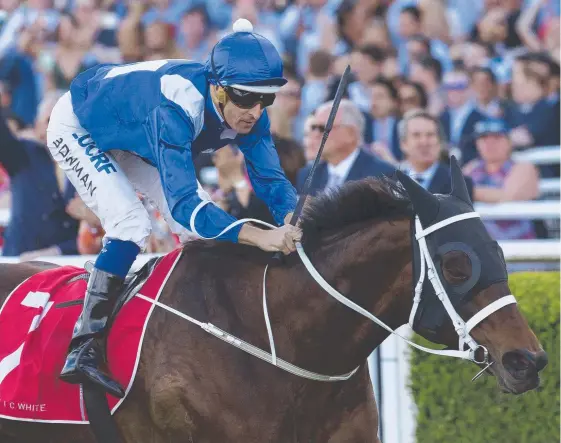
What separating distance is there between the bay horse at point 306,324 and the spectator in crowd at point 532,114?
4.46 meters

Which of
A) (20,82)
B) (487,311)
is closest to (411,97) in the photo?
(20,82)

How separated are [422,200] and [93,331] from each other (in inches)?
50.3

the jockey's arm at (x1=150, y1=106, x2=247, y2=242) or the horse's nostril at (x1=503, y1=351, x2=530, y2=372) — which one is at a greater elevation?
the jockey's arm at (x1=150, y1=106, x2=247, y2=242)

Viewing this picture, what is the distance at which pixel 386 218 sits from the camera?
12.3 ft

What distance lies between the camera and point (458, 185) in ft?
12.3

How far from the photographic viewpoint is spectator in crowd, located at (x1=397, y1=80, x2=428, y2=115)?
27.5ft

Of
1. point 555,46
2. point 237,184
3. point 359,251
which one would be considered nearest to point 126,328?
point 359,251

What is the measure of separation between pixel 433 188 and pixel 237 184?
1185mm

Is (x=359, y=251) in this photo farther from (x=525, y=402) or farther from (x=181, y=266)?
(x=525, y=402)

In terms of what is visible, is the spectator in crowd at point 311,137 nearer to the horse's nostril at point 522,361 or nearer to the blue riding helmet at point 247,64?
the blue riding helmet at point 247,64

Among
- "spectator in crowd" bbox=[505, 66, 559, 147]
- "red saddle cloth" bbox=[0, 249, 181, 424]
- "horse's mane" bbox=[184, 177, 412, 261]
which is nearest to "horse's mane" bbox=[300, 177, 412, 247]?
"horse's mane" bbox=[184, 177, 412, 261]

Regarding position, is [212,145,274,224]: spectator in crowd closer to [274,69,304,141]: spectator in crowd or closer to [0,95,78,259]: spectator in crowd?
[0,95,78,259]: spectator in crowd

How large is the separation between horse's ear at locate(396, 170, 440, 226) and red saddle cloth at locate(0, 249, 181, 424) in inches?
38.2

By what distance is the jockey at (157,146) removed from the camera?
378 centimetres
